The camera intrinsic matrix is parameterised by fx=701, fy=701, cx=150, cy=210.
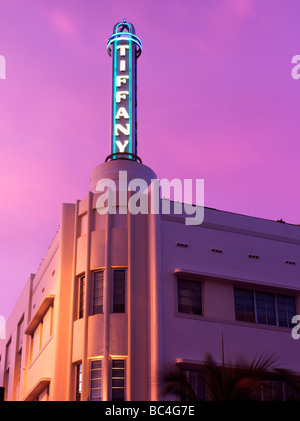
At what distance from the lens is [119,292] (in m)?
24.2

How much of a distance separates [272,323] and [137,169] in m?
8.28

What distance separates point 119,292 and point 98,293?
2.50 feet

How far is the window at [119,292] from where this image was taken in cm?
2403

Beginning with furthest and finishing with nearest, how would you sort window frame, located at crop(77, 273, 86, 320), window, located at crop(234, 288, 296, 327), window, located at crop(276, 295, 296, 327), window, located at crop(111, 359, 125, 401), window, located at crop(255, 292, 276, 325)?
window, located at crop(276, 295, 296, 327) < window, located at crop(255, 292, 276, 325) < window, located at crop(234, 288, 296, 327) < window frame, located at crop(77, 273, 86, 320) < window, located at crop(111, 359, 125, 401)

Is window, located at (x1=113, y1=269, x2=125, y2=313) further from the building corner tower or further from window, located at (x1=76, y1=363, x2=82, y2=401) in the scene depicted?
window, located at (x1=76, y1=363, x2=82, y2=401)

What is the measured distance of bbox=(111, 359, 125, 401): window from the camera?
22531 millimetres

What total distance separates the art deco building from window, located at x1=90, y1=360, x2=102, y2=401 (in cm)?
3

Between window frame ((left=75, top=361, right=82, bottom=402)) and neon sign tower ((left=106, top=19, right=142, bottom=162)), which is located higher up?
neon sign tower ((left=106, top=19, right=142, bottom=162))

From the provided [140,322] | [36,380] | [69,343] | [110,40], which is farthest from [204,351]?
[110,40]

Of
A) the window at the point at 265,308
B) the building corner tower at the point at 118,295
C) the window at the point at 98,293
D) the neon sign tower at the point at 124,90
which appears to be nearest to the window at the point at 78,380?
the building corner tower at the point at 118,295

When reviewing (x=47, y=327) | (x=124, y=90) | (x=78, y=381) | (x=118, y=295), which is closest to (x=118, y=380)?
(x=78, y=381)

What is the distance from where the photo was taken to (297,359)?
2570 centimetres

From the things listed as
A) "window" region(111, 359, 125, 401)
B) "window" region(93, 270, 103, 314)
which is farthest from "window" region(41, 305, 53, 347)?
"window" region(111, 359, 125, 401)
